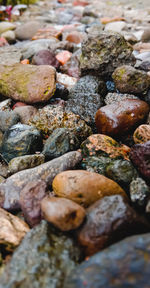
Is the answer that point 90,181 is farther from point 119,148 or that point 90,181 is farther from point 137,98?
point 137,98

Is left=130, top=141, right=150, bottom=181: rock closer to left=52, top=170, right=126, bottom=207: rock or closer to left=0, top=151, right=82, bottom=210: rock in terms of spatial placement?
left=52, top=170, right=126, bottom=207: rock

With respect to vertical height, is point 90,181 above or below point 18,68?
below

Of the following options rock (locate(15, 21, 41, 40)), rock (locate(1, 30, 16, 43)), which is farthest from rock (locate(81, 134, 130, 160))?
rock (locate(15, 21, 41, 40))

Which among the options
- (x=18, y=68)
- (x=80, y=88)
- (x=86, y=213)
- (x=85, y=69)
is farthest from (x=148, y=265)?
(x=18, y=68)

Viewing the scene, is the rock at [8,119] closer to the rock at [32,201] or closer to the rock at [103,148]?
the rock at [103,148]

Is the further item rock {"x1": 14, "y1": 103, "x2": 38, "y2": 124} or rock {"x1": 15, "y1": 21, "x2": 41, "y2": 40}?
rock {"x1": 15, "y1": 21, "x2": 41, "y2": 40}

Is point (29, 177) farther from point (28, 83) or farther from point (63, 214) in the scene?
point (28, 83)
